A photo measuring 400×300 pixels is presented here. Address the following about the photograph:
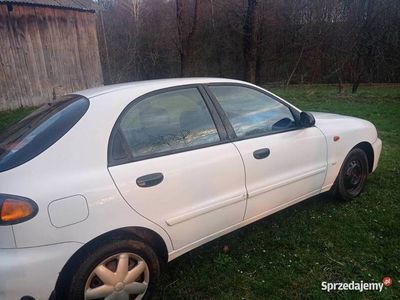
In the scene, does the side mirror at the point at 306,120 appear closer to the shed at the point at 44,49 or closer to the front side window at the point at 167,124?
the front side window at the point at 167,124

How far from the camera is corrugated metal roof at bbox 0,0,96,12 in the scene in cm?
1097

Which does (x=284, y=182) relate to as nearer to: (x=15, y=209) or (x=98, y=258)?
(x=98, y=258)

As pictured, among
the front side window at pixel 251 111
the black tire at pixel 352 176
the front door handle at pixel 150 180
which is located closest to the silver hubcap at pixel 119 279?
the front door handle at pixel 150 180

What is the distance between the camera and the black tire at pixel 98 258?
2.05 metres

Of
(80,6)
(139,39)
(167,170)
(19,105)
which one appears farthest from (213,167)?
(139,39)

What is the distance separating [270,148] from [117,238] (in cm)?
150

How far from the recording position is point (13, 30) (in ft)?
36.2

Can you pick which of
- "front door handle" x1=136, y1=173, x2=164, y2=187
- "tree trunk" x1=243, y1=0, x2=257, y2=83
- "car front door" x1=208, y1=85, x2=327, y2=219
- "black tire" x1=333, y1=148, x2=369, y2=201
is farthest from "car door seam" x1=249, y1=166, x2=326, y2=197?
"tree trunk" x1=243, y1=0, x2=257, y2=83

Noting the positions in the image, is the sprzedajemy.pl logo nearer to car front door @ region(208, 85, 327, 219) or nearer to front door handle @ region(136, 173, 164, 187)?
A: car front door @ region(208, 85, 327, 219)

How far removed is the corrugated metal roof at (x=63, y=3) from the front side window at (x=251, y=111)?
419 inches

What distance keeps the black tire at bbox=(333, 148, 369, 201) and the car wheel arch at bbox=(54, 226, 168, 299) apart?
2.22 meters

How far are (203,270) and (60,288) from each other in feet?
3.98

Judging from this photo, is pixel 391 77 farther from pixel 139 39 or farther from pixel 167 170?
pixel 167 170

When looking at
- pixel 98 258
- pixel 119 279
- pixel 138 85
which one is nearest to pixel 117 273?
pixel 119 279
